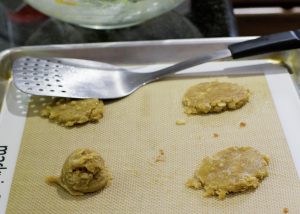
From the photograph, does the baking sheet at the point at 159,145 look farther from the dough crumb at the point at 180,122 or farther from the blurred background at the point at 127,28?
the blurred background at the point at 127,28

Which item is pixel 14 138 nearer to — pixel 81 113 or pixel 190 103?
pixel 81 113

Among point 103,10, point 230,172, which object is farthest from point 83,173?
point 103,10

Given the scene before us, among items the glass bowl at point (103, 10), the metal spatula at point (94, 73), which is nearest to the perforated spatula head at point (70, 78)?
the metal spatula at point (94, 73)

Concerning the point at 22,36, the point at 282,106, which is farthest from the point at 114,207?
the point at 22,36

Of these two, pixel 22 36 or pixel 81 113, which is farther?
pixel 22 36

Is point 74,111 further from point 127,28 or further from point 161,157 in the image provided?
point 127,28

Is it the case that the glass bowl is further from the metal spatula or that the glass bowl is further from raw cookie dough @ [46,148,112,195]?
raw cookie dough @ [46,148,112,195]
